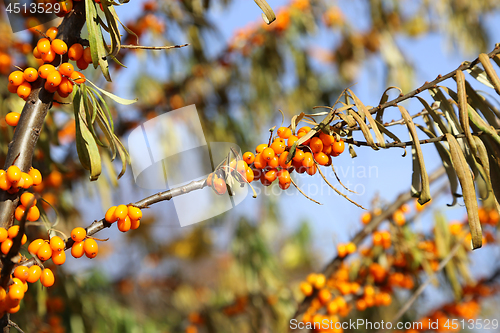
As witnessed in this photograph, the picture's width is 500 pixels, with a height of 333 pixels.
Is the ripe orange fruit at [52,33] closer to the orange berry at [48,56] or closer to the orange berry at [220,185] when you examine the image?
the orange berry at [48,56]

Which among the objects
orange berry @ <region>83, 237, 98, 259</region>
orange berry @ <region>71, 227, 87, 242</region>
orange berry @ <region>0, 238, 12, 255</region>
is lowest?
orange berry @ <region>83, 237, 98, 259</region>

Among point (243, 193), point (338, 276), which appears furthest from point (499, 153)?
point (338, 276)

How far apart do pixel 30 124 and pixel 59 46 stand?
0.13m

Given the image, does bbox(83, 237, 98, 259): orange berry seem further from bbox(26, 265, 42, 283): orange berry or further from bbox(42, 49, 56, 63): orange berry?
bbox(42, 49, 56, 63): orange berry

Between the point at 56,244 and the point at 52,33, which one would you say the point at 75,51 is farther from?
the point at 56,244

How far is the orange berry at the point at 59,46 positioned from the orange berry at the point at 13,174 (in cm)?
19

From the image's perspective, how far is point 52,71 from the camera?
550mm

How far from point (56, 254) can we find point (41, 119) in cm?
22

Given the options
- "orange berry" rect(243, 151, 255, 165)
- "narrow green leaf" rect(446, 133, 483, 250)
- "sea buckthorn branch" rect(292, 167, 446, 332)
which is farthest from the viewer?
"sea buckthorn branch" rect(292, 167, 446, 332)

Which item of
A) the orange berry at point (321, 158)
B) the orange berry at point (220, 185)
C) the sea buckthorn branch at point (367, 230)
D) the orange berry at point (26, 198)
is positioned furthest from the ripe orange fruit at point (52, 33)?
the sea buckthorn branch at point (367, 230)

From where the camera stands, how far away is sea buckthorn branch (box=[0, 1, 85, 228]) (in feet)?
1.81

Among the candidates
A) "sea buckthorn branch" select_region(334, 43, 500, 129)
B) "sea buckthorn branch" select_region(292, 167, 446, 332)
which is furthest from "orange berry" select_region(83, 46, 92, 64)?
"sea buckthorn branch" select_region(292, 167, 446, 332)

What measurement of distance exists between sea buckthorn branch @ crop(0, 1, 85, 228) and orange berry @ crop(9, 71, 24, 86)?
2 centimetres

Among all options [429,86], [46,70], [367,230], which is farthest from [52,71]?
[367,230]
